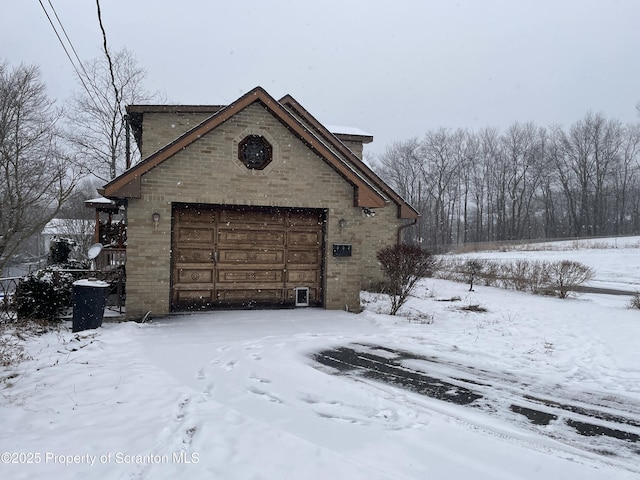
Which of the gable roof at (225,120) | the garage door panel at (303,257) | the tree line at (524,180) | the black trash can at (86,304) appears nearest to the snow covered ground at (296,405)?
the black trash can at (86,304)

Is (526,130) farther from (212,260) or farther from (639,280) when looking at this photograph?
(212,260)

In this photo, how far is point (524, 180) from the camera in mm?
55219

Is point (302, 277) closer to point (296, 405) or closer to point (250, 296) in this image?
point (250, 296)

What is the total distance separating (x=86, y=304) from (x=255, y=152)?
16.8ft

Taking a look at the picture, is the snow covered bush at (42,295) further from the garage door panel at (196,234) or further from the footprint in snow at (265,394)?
the footprint in snow at (265,394)

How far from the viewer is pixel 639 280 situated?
68.3 feet

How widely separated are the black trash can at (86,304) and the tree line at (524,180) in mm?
49092

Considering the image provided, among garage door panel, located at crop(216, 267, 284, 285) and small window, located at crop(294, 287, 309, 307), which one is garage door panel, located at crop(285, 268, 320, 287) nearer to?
small window, located at crop(294, 287, 309, 307)

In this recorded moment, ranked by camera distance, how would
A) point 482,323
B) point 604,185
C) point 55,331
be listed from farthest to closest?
point 604,185 < point 482,323 < point 55,331

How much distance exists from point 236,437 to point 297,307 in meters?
7.02

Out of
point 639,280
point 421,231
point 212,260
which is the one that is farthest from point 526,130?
point 212,260

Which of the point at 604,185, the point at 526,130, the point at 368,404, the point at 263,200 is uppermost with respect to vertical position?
the point at 526,130

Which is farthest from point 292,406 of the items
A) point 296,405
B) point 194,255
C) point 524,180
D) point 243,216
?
point 524,180

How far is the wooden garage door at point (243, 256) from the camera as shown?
32.3ft
